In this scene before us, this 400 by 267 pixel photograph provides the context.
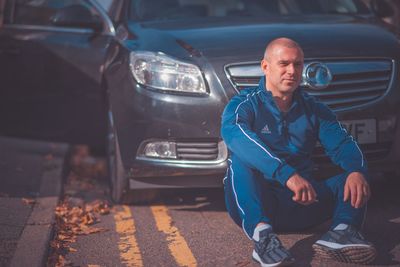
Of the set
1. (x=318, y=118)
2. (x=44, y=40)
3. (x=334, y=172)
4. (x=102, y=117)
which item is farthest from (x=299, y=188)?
(x=44, y=40)

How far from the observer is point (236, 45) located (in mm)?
6148

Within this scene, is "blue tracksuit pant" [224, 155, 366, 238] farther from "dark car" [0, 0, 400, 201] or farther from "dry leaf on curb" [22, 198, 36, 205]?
"dry leaf on curb" [22, 198, 36, 205]

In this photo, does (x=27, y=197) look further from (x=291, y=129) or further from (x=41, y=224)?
(x=291, y=129)

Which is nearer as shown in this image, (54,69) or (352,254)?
(352,254)

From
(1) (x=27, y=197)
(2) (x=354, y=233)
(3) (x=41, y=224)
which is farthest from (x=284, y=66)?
(1) (x=27, y=197)

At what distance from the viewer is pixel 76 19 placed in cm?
741

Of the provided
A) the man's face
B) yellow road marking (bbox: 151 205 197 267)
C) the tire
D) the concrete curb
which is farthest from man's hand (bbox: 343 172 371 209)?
the tire

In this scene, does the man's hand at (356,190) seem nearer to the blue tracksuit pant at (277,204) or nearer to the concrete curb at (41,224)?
the blue tracksuit pant at (277,204)

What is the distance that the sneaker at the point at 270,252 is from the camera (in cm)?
457

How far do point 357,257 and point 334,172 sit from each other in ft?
4.56

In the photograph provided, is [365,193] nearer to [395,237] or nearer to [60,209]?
[395,237]

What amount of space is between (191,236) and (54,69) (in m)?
2.71

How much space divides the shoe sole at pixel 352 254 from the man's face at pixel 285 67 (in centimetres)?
92

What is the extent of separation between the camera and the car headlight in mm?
6023
